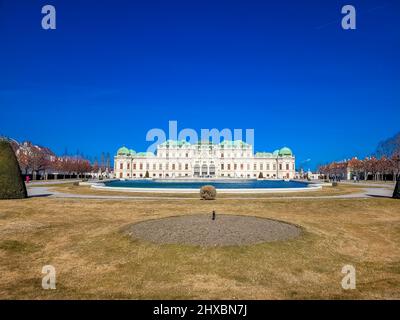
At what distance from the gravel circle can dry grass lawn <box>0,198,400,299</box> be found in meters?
0.49

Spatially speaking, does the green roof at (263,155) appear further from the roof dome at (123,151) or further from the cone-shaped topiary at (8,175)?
the cone-shaped topiary at (8,175)

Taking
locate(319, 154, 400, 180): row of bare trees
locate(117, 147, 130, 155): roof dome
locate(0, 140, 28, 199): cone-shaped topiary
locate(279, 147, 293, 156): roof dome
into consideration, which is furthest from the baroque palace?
locate(0, 140, 28, 199): cone-shaped topiary

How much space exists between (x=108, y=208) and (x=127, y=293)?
1337 cm

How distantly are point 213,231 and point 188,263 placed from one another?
2.96 m

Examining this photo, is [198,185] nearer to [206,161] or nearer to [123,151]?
[206,161]

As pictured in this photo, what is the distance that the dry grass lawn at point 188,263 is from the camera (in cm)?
806

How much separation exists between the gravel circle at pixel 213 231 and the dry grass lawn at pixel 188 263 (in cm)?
49

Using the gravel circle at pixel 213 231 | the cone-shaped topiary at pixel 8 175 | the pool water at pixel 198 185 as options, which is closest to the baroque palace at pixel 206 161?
the pool water at pixel 198 185

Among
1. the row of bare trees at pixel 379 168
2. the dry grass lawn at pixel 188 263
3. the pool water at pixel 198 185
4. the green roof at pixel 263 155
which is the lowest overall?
the dry grass lawn at pixel 188 263

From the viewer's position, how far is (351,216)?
18.9 m

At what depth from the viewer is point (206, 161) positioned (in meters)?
122

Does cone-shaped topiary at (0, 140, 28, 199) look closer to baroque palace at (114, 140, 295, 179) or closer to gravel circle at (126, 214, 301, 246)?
gravel circle at (126, 214, 301, 246)

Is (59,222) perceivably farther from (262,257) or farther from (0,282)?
(262,257)

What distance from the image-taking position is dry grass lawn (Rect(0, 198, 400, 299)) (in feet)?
26.5
